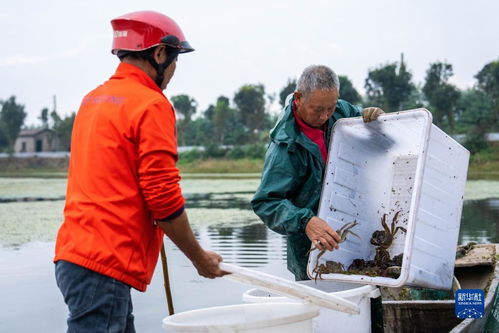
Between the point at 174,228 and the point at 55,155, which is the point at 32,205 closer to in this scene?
the point at 174,228

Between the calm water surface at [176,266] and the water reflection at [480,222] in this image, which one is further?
the water reflection at [480,222]

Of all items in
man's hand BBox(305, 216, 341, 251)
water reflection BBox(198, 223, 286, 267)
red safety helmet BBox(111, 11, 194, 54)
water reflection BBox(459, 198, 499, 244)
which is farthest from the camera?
water reflection BBox(459, 198, 499, 244)

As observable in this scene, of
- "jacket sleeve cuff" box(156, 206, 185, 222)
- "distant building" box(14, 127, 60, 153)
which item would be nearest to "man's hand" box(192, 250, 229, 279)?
"jacket sleeve cuff" box(156, 206, 185, 222)

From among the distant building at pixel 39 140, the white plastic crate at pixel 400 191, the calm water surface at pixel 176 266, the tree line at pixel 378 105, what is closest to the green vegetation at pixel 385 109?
the tree line at pixel 378 105

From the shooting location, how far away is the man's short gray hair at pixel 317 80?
3908mm

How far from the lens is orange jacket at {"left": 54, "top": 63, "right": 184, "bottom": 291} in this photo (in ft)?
8.76

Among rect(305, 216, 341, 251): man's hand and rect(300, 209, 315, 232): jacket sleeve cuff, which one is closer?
rect(305, 216, 341, 251): man's hand

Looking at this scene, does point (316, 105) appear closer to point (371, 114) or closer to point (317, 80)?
point (317, 80)

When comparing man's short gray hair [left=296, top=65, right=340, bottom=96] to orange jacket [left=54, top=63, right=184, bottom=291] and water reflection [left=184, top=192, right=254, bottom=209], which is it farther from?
water reflection [left=184, top=192, right=254, bottom=209]

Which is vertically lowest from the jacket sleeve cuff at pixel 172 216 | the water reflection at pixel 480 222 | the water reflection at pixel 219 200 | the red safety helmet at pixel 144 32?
the water reflection at pixel 219 200

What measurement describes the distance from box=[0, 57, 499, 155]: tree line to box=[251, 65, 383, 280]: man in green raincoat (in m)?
38.9

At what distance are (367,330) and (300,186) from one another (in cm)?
88

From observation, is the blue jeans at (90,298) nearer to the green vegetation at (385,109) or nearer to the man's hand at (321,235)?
the man's hand at (321,235)

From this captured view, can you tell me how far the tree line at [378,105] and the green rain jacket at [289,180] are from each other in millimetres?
38986
